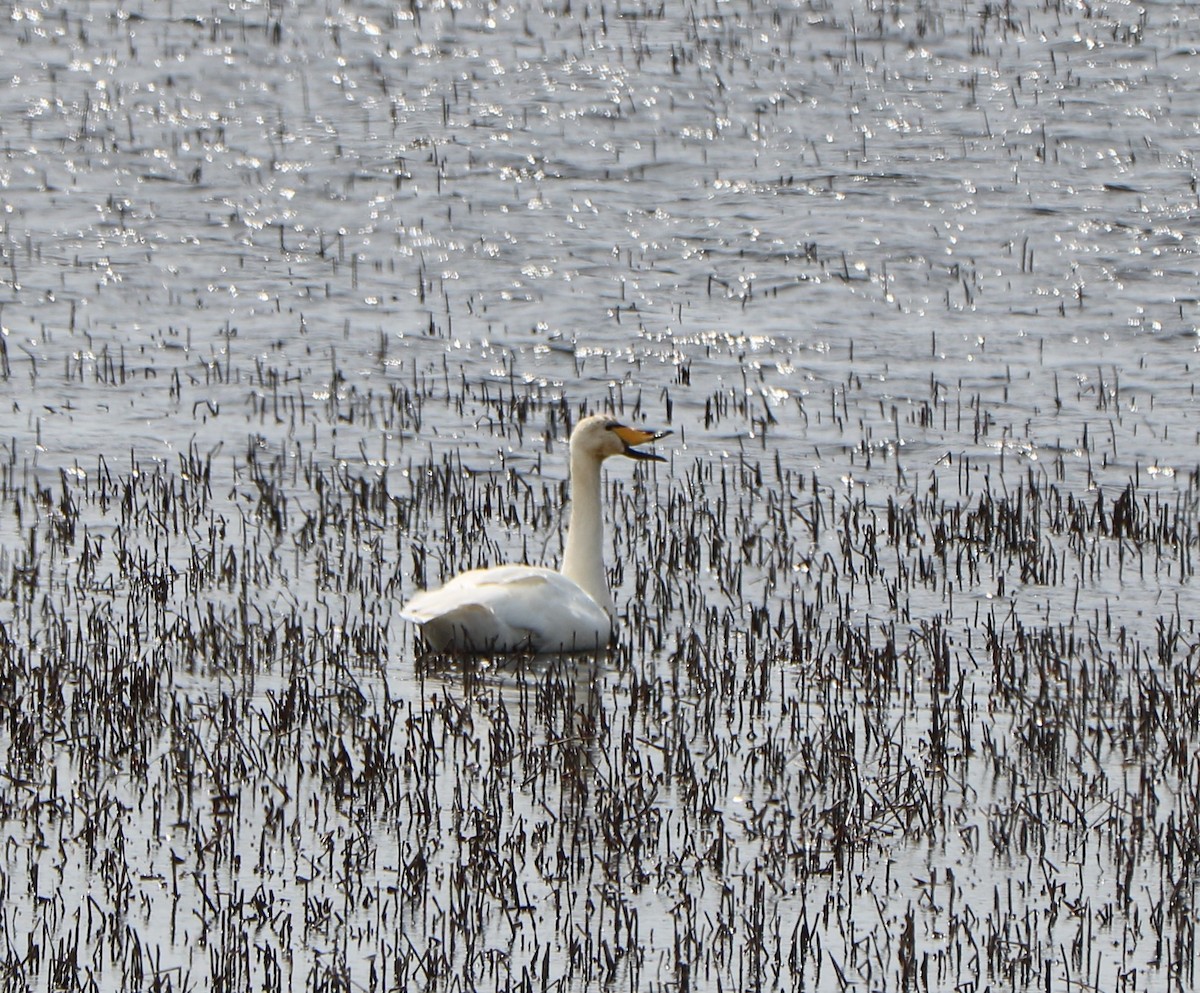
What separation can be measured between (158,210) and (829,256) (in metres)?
6.02

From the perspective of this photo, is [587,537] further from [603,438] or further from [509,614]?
[509,614]

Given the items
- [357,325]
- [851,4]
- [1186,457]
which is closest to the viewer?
[1186,457]

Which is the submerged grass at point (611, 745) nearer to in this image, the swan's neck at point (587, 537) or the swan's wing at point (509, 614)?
the swan's wing at point (509, 614)

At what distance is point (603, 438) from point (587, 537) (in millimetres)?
612

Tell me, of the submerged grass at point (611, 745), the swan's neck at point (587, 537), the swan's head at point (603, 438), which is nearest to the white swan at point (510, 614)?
the submerged grass at point (611, 745)

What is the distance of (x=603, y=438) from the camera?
10320mm

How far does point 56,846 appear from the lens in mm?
6309

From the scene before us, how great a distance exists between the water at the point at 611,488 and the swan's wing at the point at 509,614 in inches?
6.3

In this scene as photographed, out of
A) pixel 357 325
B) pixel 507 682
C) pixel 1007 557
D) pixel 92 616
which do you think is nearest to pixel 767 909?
pixel 507 682

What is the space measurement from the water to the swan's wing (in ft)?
0.53

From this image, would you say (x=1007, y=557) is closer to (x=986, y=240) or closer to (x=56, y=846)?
(x=56, y=846)

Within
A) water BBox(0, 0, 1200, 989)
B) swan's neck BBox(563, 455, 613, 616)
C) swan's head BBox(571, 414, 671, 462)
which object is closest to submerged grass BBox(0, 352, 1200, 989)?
water BBox(0, 0, 1200, 989)

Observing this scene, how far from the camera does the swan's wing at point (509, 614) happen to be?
29.3ft

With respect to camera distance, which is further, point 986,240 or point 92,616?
point 986,240
